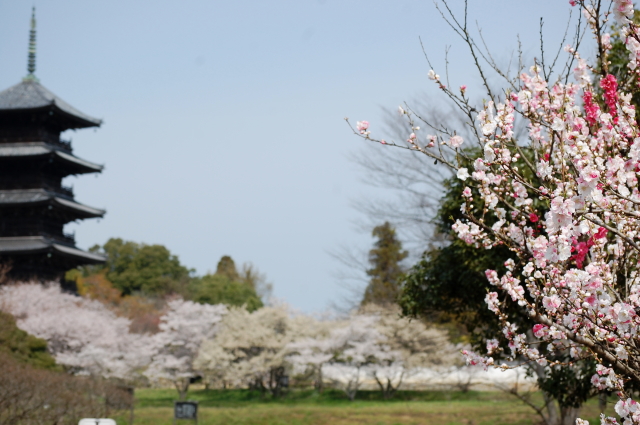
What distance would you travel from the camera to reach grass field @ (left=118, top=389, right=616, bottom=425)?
580 inches

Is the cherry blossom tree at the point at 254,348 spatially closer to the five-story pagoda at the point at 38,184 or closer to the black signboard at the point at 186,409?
the black signboard at the point at 186,409

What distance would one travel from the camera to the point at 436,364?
21500mm

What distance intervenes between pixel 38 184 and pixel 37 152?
4.56 feet

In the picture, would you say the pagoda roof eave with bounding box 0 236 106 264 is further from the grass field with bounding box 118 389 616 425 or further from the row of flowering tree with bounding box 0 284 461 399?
the grass field with bounding box 118 389 616 425

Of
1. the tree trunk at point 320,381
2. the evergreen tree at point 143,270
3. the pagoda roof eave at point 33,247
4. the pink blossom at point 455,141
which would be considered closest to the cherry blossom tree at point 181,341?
the tree trunk at point 320,381

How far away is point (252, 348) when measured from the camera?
21922mm

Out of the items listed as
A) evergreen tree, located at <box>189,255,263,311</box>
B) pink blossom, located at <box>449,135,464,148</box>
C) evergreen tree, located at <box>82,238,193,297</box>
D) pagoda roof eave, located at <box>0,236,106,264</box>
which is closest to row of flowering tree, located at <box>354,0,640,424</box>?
pink blossom, located at <box>449,135,464,148</box>

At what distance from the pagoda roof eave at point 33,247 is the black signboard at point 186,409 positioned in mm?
14504

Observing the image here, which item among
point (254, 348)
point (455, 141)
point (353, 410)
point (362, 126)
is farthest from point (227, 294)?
point (455, 141)

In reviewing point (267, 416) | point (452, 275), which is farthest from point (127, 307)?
point (452, 275)

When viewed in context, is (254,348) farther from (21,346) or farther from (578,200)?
(578,200)

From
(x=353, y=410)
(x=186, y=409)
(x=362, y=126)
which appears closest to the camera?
(x=362, y=126)

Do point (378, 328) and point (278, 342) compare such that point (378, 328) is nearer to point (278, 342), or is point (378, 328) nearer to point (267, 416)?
point (278, 342)

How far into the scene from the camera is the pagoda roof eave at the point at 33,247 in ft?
82.1
